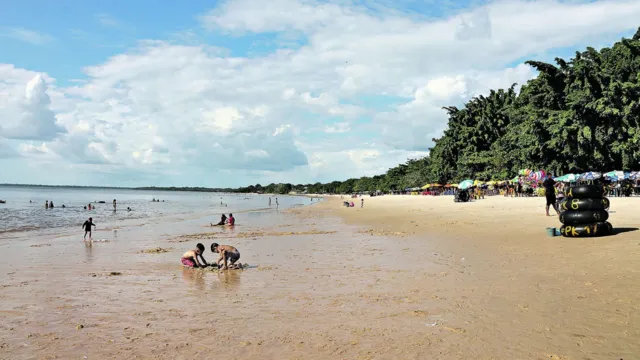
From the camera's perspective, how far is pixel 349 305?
8406 mm

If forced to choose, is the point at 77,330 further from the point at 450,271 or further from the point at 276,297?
the point at 450,271

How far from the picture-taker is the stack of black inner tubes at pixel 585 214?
14320 millimetres

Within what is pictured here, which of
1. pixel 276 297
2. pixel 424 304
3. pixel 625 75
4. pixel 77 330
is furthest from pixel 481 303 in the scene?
pixel 625 75

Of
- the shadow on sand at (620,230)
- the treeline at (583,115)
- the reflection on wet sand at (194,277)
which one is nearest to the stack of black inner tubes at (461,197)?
the treeline at (583,115)

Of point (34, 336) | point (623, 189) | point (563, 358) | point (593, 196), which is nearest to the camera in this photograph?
point (563, 358)

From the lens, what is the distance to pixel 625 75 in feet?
139

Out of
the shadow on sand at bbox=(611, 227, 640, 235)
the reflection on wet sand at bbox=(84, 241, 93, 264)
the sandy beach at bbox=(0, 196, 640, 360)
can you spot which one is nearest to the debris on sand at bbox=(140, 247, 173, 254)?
the reflection on wet sand at bbox=(84, 241, 93, 264)

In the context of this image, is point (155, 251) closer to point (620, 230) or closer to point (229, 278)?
point (229, 278)

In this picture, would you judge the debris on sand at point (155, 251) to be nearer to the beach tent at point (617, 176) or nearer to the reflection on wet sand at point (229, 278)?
the reflection on wet sand at point (229, 278)

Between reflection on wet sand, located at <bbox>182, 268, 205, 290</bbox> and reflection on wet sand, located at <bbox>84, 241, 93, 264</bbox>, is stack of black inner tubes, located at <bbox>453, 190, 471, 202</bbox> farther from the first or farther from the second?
reflection on wet sand, located at <bbox>182, 268, 205, 290</bbox>

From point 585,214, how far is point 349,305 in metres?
10.1

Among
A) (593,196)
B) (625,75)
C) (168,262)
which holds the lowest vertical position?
(168,262)

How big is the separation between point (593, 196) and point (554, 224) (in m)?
4.50

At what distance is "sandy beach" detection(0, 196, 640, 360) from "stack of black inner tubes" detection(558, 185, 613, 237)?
1.82 feet
